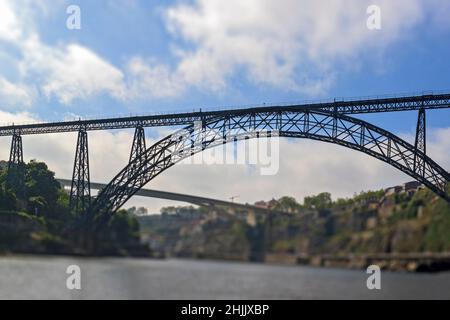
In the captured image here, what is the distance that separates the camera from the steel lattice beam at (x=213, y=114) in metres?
49.0

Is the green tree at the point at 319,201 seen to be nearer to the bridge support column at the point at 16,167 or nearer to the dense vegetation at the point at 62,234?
the dense vegetation at the point at 62,234

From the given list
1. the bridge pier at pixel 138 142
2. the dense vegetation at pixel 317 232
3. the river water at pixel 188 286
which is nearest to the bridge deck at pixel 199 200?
the dense vegetation at pixel 317 232

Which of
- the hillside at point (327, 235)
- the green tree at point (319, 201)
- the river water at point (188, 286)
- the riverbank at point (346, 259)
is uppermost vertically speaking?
the green tree at point (319, 201)

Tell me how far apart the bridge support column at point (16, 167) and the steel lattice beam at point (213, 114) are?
1293mm

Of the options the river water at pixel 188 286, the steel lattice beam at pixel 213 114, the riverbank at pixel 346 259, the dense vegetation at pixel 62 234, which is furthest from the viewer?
the steel lattice beam at pixel 213 114

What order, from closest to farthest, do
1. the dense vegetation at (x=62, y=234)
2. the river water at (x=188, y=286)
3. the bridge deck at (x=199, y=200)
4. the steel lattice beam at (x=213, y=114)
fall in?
the bridge deck at (x=199, y=200)
the dense vegetation at (x=62, y=234)
the river water at (x=188, y=286)
the steel lattice beam at (x=213, y=114)

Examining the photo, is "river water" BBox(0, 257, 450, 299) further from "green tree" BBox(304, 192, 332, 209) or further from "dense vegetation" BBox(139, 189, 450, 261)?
"dense vegetation" BBox(139, 189, 450, 261)

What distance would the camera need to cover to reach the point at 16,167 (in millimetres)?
58781

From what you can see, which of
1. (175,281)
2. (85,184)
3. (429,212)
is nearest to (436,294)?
(175,281)

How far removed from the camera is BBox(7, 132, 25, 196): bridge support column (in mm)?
52662

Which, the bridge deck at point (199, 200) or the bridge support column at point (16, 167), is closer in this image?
the bridge deck at point (199, 200)

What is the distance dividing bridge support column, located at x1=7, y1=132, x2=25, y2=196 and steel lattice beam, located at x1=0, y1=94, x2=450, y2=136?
1.29 meters

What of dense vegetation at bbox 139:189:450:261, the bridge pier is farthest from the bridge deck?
the bridge pier
